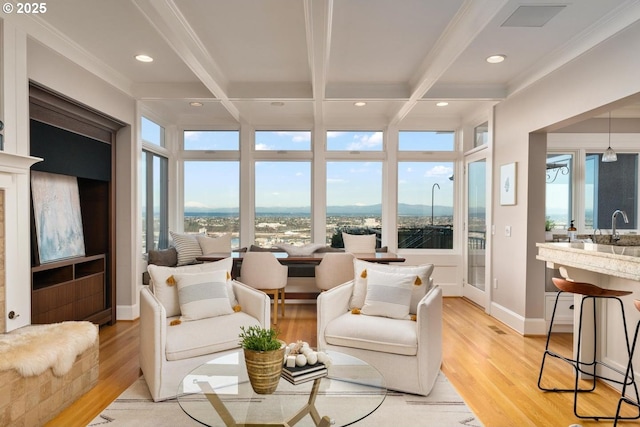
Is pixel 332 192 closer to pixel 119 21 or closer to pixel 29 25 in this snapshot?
pixel 119 21

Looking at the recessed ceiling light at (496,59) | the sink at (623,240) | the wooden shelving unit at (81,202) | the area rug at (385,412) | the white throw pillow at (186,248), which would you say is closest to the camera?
the area rug at (385,412)

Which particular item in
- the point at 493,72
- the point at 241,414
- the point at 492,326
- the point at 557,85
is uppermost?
the point at 493,72

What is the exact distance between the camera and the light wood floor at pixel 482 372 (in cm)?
248

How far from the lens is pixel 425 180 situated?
20.4ft

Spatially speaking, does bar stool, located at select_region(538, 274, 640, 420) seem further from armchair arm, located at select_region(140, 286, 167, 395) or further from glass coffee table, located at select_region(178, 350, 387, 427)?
armchair arm, located at select_region(140, 286, 167, 395)

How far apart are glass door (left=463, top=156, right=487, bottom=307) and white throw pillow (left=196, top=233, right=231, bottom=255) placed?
3.50 meters

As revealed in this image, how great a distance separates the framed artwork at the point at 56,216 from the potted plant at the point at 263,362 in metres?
2.53

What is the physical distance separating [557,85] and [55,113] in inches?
180

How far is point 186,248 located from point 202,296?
2510 millimetres

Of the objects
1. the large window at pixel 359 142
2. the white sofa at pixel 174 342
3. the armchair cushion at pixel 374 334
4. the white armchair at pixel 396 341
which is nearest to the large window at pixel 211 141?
the large window at pixel 359 142

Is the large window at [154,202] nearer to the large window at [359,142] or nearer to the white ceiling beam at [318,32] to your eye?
the large window at [359,142]

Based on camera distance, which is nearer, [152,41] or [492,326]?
[152,41]

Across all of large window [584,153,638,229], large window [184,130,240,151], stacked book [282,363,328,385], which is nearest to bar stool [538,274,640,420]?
stacked book [282,363,328,385]

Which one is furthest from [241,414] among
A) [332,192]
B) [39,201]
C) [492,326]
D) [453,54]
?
[332,192]
